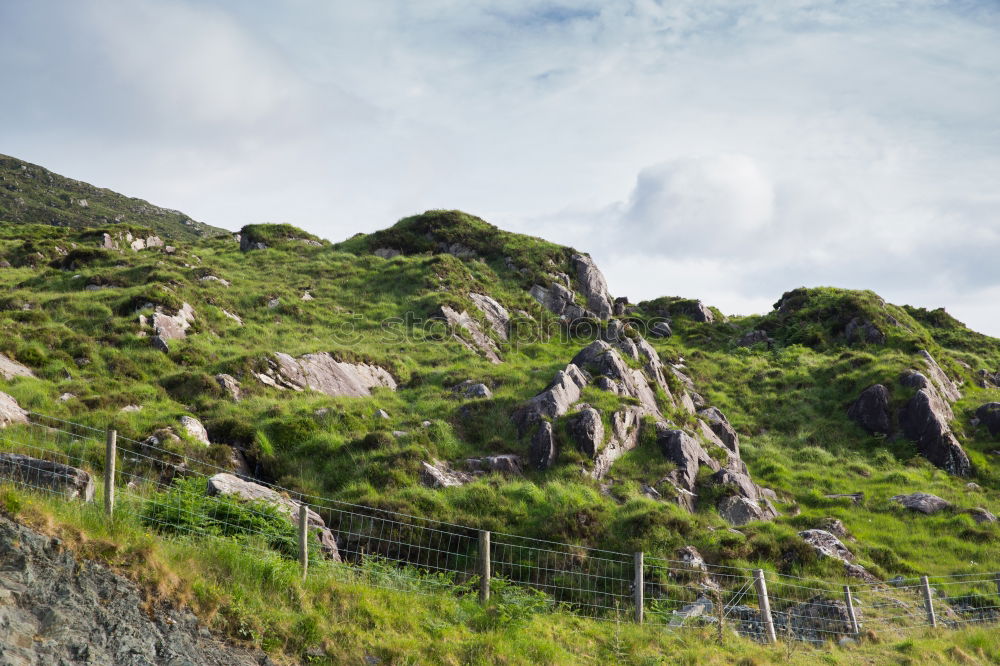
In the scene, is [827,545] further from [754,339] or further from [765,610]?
[754,339]

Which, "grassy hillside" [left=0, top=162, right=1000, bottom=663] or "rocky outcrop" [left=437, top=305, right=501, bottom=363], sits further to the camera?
"rocky outcrop" [left=437, top=305, right=501, bottom=363]

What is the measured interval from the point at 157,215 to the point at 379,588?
576 feet

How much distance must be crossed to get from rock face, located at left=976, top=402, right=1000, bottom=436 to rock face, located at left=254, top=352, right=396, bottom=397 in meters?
28.3

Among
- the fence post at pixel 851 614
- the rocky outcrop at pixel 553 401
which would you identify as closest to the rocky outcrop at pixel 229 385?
the rocky outcrop at pixel 553 401

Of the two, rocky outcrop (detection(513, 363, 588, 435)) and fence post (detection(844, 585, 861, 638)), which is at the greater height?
rocky outcrop (detection(513, 363, 588, 435))

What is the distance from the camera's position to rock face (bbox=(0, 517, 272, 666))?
7.05 m

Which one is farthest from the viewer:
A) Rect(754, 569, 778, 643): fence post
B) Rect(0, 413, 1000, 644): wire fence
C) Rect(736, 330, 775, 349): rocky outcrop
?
Rect(736, 330, 775, 349): rocky outcrop

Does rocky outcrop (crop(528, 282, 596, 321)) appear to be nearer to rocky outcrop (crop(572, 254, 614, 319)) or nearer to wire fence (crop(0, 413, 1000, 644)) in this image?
rocky outcrop (crop(572, 254, 614, 319))

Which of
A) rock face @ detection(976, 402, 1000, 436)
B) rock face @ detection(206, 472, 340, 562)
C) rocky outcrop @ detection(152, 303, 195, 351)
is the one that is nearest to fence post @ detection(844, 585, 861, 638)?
rock face @ detection(206, 472, 340, 562)

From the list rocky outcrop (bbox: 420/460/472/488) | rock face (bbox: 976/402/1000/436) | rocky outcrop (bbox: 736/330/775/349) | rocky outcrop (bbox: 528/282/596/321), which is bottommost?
rocky outcrop (bbox: 420/460/472/488)

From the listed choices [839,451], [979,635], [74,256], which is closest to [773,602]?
[979,635]

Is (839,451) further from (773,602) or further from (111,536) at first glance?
(111,536)

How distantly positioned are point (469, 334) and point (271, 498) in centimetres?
2216

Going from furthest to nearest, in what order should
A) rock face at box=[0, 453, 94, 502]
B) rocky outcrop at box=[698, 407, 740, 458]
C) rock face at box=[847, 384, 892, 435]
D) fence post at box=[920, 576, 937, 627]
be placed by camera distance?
1. rock face at box=[847, 384, 892, 435]
2. rocky outcrop at box=[698, 407, 740, 458]
3. fence post at box=[920, 576, 937, 627]
4. rock face at box=[0, 453, 94, 502]
